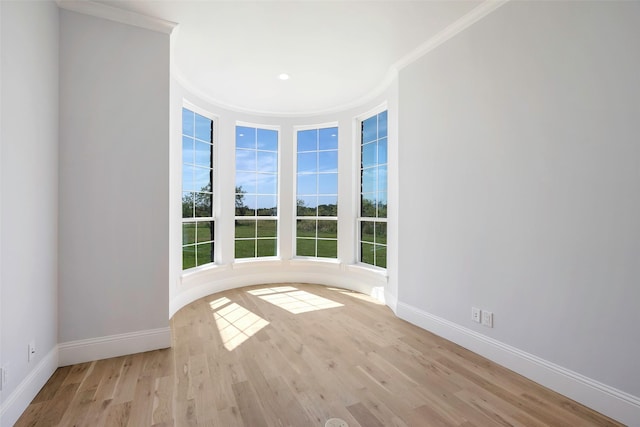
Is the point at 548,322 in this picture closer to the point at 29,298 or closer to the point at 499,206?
the point at 499,206

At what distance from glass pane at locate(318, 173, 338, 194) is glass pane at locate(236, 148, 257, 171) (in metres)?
1.11

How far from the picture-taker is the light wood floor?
6.03 ft

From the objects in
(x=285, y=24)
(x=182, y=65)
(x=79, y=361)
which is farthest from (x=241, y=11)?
(x=79, y=361)

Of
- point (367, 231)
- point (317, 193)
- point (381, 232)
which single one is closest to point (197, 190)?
point (317, 193)

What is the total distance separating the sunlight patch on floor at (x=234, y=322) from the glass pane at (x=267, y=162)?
7.24 feet

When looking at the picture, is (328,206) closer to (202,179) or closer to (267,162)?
(267,162)

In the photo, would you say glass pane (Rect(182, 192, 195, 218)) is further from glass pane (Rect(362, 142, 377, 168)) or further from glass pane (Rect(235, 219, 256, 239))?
glass pane (Rect(362, 142, 377, 168))

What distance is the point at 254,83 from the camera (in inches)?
155

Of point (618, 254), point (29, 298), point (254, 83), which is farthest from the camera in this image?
point (254, 83)

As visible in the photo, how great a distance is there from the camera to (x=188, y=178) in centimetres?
416

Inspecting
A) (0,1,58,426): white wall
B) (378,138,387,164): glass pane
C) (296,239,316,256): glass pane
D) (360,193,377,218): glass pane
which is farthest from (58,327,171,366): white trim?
(378,138,387,164): glass pane

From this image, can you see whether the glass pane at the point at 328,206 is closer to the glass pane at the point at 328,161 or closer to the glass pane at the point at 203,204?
the glass pane at the point at 328,161

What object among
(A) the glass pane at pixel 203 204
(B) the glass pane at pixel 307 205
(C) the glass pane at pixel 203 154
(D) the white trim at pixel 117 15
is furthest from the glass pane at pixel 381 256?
(D) the white trim at pixel 117 15

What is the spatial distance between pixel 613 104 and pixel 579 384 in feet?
5.74
